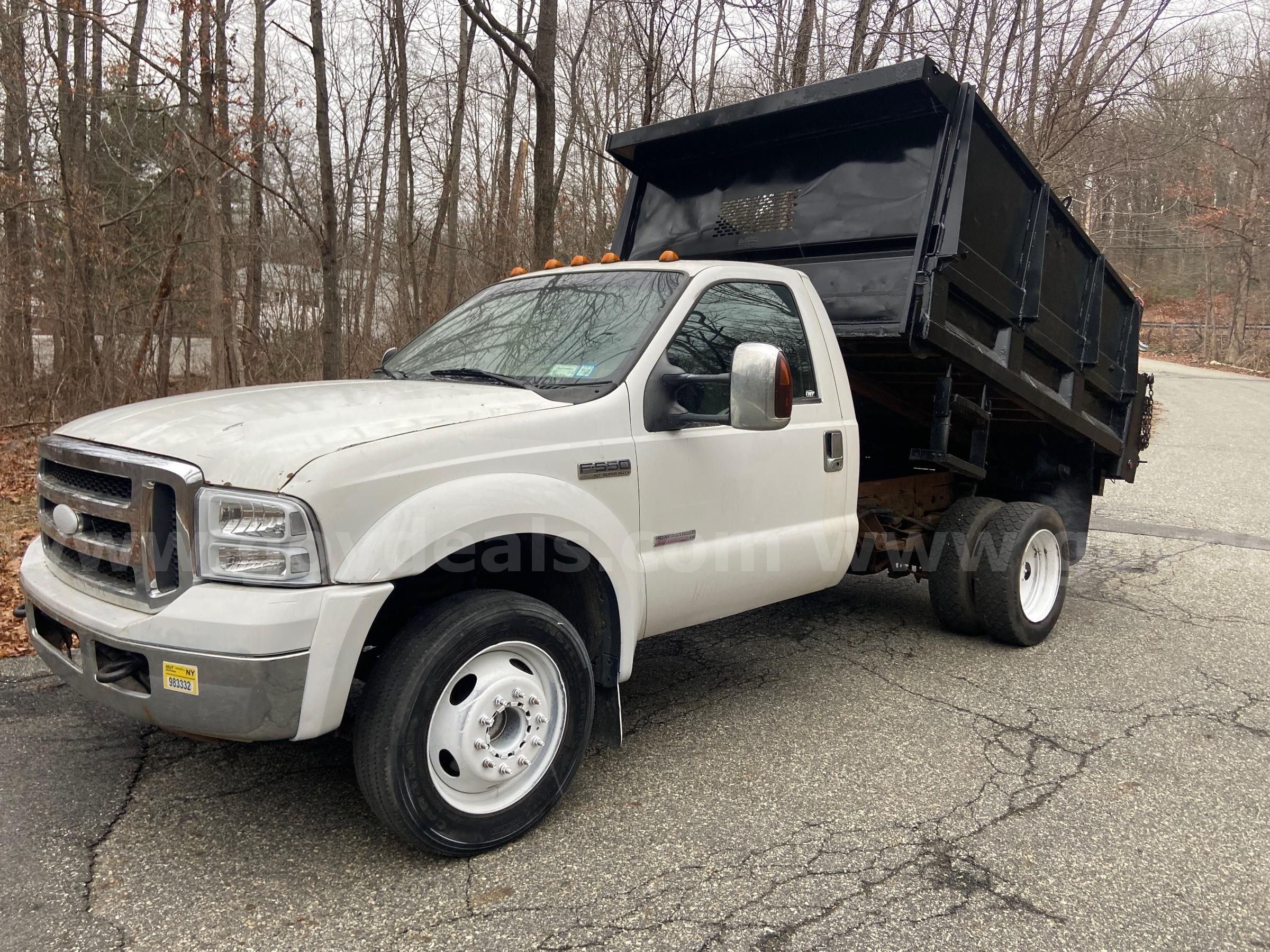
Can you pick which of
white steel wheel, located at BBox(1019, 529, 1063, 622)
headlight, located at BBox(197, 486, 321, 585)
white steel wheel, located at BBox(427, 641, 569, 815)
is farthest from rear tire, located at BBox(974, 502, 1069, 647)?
headlight, located at BBox(197, 486, 321, 585)

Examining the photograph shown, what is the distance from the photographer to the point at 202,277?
14.4 m

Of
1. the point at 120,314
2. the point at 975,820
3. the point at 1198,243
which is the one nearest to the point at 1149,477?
the point at 975,820

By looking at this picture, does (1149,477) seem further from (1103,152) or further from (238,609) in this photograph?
(238,609)

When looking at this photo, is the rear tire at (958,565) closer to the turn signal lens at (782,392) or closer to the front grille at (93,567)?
the turn signal lens at (782,392)

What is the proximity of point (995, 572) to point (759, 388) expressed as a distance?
105 inches

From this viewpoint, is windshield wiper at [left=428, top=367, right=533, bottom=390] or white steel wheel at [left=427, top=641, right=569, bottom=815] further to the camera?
windshield wiper at [left=428, top=367, right=533, bottom=390]

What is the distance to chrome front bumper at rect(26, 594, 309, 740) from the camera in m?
2.65

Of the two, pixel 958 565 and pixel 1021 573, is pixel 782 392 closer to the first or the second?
pixel 958 565

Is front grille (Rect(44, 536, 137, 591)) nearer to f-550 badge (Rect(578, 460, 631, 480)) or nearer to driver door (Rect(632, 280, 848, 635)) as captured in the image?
f-550 badge (Rect(578, 460, 631, 480))

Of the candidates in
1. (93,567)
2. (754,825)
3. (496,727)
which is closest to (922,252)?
(754,825)

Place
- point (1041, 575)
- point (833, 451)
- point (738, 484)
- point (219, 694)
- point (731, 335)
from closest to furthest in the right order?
point (219, 694)
point (738, 484)
point (731, 335)
point (833, 451)
point (1041, 575)

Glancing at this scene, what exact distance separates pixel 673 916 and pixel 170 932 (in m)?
1.40

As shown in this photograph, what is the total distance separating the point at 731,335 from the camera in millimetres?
4129

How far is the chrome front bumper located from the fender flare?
32 cm
